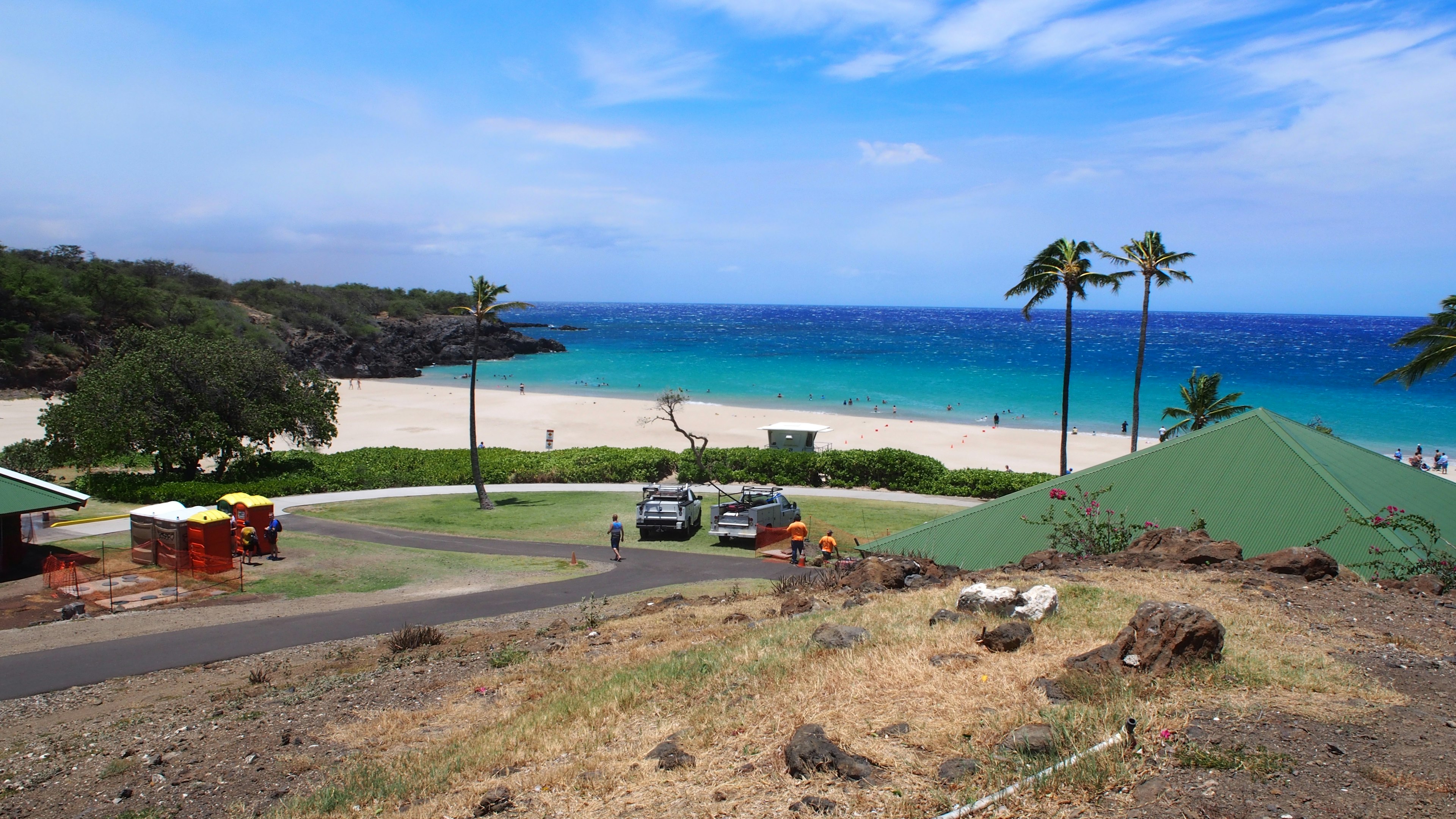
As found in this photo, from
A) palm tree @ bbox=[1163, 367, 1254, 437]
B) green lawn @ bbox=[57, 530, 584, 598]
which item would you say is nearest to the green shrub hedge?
palm tree @ bbox=[1163, 367, 1254, 437]

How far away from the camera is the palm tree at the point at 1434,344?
18266mm

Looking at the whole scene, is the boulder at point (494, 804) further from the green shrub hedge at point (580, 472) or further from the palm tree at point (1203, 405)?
the palm tree at point (1203, 405)

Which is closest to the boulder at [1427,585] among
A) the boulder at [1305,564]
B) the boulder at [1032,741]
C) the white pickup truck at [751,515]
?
the boulder at [1305,564]

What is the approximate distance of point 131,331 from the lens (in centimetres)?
3528

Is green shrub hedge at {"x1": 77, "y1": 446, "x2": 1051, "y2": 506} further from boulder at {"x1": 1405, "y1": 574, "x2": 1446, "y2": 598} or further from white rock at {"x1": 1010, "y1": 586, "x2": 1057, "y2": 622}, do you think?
white rock at {"x1": 1010, "y1": 586, "x2": 1057, "y2": 622}

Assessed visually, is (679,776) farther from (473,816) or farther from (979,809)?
(979,809)

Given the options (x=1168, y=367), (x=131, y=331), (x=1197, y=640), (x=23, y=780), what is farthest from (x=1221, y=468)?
(x=1168, y=367)

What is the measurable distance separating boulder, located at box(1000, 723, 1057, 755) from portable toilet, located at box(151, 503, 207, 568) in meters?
21.1

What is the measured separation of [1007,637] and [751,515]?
15619 millimetres

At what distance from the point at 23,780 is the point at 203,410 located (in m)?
27.0

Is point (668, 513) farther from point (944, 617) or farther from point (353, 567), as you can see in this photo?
point (944, 617)

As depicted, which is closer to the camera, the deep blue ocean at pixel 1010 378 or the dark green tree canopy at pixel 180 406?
the dark green tree canopy at pixel 180 406

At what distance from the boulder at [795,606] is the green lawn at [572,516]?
9.28 meters

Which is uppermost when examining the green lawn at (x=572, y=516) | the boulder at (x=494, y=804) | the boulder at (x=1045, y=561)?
the boulder at (x=1045, y=561)
